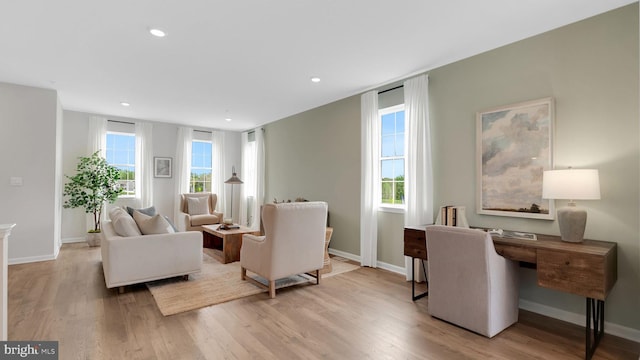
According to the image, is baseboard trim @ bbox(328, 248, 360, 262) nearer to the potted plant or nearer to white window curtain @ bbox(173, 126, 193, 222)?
white window curtain @ bbox(173, 126, 193, 222)

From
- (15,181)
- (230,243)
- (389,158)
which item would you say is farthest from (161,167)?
(389,158)

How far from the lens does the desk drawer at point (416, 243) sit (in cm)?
316

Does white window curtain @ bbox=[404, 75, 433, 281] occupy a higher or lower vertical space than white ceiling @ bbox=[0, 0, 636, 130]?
lower

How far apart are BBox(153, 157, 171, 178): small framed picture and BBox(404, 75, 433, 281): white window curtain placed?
19.0 ft

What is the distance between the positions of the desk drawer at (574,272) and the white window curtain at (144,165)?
7193mm

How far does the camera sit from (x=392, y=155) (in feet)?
14.7

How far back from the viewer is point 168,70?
388 cm

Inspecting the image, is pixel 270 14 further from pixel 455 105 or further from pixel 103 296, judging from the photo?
pixel 103 296

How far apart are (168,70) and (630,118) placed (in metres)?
4.70

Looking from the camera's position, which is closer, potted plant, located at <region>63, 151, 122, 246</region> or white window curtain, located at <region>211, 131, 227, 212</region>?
potted plant, located at <region>63, 151, 122, 246</region>

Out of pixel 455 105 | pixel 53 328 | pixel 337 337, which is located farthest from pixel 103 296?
pixel 455 105

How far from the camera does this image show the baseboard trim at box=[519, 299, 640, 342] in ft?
7.95

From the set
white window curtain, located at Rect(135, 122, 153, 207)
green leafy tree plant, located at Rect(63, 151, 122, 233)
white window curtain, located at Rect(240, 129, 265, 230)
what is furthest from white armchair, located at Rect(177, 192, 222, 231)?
green leafy tree plant, located at Rect(63, 151, 122, 233)

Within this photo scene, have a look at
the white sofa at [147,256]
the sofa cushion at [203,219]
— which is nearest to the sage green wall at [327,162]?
the sofa cushion at [203,219]
